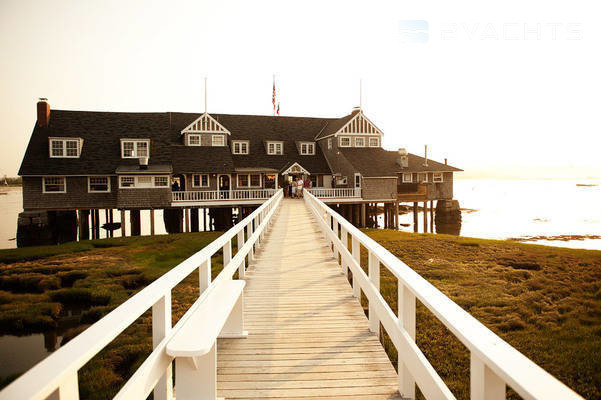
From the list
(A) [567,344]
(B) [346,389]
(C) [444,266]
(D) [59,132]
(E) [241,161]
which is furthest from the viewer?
(E) [241,161]

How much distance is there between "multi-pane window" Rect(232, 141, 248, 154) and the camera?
40969 millimetres

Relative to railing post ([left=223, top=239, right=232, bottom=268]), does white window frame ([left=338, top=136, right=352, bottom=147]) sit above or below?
above

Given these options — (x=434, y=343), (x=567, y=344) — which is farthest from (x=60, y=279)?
(x=567, y=344)

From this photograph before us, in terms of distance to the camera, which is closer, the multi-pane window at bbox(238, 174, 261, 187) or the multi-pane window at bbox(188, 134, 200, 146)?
the multi-pane window at bbox(188, 134, 200, 146)

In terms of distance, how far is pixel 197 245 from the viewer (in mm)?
22922

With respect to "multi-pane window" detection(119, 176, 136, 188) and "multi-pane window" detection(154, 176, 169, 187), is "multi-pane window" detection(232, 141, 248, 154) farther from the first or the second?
"multi-pane window" detection(119, 176, 136, 188)

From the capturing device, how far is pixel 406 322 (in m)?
3.49

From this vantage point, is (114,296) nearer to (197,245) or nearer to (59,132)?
(197,245)

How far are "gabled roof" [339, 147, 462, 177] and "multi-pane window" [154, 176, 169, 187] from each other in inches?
660

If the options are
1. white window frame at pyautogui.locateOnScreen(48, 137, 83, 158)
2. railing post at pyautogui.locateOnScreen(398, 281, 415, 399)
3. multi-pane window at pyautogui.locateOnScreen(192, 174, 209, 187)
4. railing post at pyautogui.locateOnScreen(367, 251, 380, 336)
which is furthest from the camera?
multi-pane window at pyautogui.locateOnScreen(192, 174, 209, 187)

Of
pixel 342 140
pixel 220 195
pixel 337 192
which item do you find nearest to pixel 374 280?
pixel 220 195

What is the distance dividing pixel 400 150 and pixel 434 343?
3520cm

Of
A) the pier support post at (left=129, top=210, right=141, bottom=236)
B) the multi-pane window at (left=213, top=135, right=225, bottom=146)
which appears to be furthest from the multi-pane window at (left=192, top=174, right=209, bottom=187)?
the pier support post at (left=129, top=210, right=141, bottom=236)

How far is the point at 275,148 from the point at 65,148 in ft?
63.7
